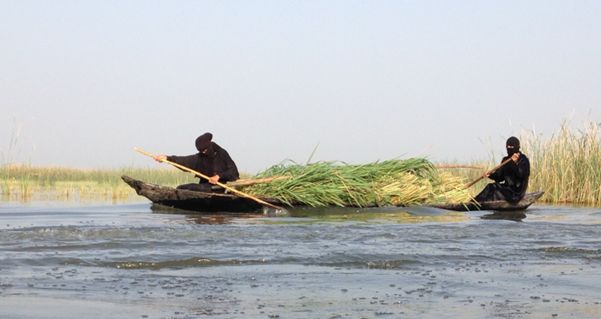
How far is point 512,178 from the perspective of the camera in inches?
615

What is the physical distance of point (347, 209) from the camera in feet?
48.4

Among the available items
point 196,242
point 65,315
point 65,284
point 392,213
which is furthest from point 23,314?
point 392,213

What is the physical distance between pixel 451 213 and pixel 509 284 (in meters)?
7.97

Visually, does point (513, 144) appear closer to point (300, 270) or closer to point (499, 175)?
point (499, 175)

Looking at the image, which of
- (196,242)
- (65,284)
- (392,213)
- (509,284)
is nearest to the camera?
(65,284)

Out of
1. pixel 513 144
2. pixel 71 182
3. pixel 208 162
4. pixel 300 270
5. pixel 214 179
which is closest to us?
pixel 300 270

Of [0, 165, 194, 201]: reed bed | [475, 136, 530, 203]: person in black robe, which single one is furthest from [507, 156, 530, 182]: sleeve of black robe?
[0, 165, 194, 201]: reed bed

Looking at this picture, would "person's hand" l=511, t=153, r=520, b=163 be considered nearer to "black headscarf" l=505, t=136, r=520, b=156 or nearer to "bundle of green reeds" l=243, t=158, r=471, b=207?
"black headscarf" l=505, t=136, r=520, b=156

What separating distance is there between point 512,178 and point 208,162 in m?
4.94

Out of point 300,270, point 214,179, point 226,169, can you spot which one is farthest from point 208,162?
point 300,270

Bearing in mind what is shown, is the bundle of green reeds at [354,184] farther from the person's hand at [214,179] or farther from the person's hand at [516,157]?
the person's hand at [516,157]

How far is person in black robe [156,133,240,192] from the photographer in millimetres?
14570

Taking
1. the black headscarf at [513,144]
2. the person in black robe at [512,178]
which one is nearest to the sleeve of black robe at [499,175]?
the person in black robe at [512,178]

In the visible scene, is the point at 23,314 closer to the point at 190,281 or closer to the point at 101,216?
the point at 190,281
